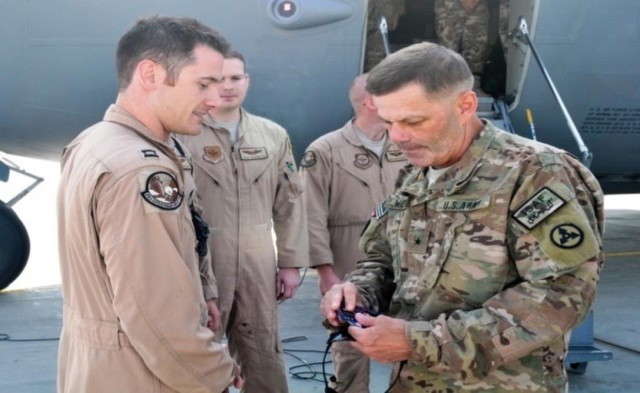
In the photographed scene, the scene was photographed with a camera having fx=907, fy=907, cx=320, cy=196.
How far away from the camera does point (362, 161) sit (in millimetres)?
4387

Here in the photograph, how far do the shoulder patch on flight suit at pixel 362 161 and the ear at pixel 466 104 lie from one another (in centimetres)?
221

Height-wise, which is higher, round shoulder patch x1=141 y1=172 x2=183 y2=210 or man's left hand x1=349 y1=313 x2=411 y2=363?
round shoulder patch x1=141 y1=172 x2=183 y2=210

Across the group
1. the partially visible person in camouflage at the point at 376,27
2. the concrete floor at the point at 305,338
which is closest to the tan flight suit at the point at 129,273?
the concrete floor at the point at 305,338

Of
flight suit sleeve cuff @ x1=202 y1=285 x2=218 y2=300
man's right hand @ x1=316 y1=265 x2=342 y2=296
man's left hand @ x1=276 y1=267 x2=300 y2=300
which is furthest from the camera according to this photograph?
man's right hand @ x1=316 y1=265 x2=342 y2=296

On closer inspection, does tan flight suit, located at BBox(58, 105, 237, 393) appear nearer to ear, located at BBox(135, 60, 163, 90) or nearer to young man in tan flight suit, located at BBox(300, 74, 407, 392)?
ear, located at BBox(135, 60, 163, 90)

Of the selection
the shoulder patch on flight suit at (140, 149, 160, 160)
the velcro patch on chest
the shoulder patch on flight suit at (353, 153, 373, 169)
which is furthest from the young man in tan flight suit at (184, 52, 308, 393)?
the velcro patch on chest

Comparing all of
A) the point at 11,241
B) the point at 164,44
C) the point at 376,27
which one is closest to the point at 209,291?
the point at 164,44

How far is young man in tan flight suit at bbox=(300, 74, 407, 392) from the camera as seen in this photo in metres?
4.31

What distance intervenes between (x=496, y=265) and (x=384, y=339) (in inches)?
12.1

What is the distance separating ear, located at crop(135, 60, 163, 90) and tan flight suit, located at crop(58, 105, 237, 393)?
98mm

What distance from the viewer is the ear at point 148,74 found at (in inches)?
91.0

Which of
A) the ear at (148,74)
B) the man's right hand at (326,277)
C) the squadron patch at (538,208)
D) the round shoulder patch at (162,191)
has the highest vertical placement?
the ear at (148,74)

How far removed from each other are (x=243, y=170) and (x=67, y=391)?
5.34 feet

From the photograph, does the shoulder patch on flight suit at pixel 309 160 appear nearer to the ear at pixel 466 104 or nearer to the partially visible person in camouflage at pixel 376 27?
the ear at pixel 466 104
